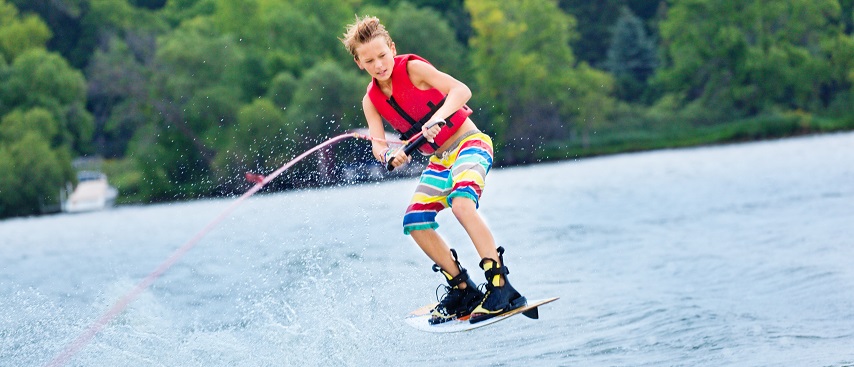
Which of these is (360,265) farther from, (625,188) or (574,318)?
(625,188)

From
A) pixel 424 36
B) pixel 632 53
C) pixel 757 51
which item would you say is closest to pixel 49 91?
pixel 424 36

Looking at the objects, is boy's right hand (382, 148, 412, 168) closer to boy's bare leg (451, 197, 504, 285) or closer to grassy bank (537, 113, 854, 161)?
boy's bare leg (451, 197, 504, 285)

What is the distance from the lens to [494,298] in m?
6.05

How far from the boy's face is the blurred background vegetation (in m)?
26.3

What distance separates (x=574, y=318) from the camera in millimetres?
7531

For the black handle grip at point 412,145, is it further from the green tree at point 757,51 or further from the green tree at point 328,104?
the green tree at point 757,51

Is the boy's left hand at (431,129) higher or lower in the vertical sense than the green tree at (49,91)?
higher

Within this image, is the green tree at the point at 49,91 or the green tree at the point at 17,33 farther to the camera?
the green tree at the point at 17,33

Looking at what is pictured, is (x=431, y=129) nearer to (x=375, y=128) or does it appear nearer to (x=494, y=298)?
(x=375, y=128)

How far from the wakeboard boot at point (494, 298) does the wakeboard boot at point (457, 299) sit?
216 millimetres

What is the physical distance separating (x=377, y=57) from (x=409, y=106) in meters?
0.35

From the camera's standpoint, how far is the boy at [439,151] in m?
5.99

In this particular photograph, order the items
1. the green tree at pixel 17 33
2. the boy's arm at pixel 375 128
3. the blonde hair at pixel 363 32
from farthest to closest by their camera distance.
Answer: the green tree at pixel 17 33
the boy's arm at pixel 375 128
the blonde hair at pixel 363 32

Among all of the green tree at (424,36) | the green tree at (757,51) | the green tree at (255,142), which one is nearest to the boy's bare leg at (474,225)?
the green tree at (255,142)
